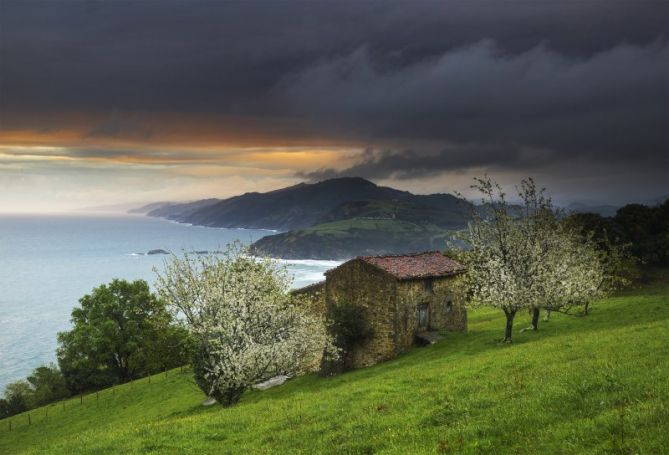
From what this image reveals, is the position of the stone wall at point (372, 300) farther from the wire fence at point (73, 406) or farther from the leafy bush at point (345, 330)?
the wire fence at point (73, 406)

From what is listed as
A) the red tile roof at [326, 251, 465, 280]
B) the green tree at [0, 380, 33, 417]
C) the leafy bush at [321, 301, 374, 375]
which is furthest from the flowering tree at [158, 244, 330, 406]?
the green tree at [0, 380, 33, 417]

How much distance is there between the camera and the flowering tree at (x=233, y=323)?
32062 millimetres

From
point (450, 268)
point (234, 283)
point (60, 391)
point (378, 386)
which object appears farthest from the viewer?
point (60, 391)

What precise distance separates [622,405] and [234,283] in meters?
25.5

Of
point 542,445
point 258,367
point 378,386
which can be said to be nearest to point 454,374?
point 378,386

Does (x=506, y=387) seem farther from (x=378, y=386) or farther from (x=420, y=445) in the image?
(x=378, y=386)

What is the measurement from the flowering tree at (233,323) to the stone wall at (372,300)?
46.6 feet

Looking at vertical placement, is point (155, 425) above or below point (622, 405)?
below

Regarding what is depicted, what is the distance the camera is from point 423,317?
53531 mm

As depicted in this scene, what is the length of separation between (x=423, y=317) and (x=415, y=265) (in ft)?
18.5

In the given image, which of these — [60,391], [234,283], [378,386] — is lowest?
[60,391]

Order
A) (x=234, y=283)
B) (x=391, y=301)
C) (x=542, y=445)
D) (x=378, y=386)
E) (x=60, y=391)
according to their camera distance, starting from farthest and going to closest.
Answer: (x=60, y=391), (x=391, y=301), (x=234, y=283), (x=378, y=386), (x=542, y=445)

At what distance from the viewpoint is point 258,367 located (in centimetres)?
3284

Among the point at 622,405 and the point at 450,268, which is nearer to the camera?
the point at 622,405
